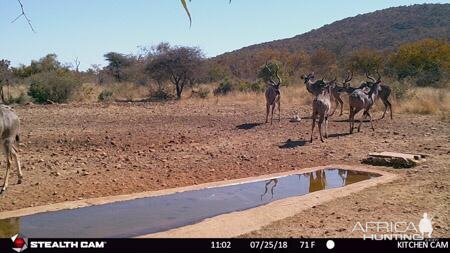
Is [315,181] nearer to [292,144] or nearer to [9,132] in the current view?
[292,144]

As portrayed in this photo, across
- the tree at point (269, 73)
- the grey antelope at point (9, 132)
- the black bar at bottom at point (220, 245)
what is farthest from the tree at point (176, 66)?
the black bar at bottom at point (220, 245)

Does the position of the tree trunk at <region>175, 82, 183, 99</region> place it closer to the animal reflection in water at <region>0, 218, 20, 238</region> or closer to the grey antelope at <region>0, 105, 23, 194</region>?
the grey antelope at <region>0, 105, 23, 194</region>

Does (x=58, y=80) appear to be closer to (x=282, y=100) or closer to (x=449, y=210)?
(x=282, y=100)

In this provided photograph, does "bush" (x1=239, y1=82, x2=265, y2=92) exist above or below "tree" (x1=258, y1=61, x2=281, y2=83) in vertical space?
below

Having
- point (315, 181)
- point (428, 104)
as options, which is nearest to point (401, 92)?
point (428, 104)

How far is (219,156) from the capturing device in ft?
42.3

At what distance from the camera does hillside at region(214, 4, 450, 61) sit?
229ft

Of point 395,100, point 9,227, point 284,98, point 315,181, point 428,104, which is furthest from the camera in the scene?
point 284,98

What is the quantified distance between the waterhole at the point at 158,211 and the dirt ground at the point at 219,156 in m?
A: 0.71

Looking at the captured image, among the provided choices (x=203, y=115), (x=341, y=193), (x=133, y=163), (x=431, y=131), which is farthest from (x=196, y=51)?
(x=341, y=193)

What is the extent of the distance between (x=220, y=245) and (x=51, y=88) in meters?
26.5

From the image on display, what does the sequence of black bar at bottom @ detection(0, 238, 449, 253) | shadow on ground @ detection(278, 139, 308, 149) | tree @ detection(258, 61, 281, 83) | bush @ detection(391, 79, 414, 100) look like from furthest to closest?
tree @ detection(258, 61, 281, 83)
bush @ detection(391, 79, 414, 100)
shadow on ground @ detection(278, 139, 308, 149)
black bar at bottom @ detection(0, 238, 449, 253)

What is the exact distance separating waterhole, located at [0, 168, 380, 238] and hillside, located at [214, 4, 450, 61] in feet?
190

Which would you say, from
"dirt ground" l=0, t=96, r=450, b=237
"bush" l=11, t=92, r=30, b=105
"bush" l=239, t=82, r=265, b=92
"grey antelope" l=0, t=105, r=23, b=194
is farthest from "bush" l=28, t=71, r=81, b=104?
"grey antelope" l=0, t=105, r=23, b=194
